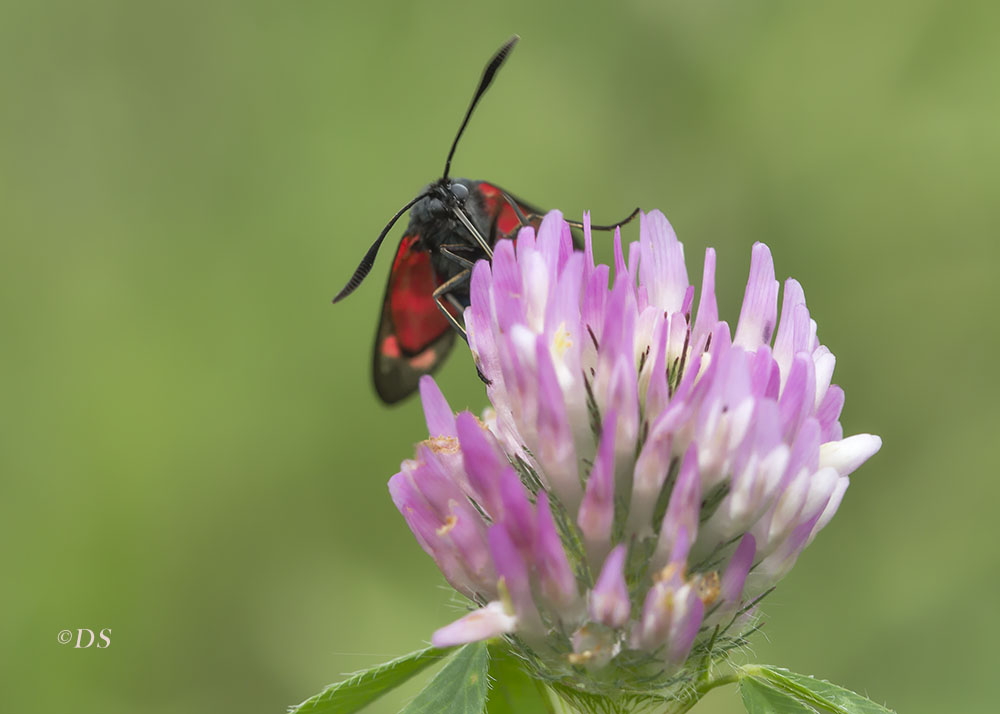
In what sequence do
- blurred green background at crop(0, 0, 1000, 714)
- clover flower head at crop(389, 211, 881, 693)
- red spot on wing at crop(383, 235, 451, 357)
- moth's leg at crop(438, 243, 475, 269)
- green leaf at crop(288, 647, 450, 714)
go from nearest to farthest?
clover flower head at crop(389, 211, 881, 693)
green leaf at crop(288, 647, 450, 714)
moth's leg at crop(438, 243, 475, 269)
red spot on wing at crop(383, 235, 451, 357)
blurred green background at crop(0, 0, 1000, 714)

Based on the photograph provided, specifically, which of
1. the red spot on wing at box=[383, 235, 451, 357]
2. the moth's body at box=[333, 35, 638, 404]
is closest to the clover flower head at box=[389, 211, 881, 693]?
the moth's body at box=[333, 35, 638, 404]

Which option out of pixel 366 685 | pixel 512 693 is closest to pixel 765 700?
pixel 512 693

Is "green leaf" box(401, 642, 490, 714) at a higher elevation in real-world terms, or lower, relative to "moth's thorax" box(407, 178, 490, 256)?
lower

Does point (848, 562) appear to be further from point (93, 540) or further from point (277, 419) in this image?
point (93, 540)

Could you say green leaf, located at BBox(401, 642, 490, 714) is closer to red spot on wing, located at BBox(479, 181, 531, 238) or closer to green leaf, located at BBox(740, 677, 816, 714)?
green leaf, located at BBox(740, 677, 816, 714)

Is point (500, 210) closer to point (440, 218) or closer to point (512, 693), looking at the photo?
point (440, 218)

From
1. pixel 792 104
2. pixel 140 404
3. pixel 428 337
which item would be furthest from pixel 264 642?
pixel 792 104
